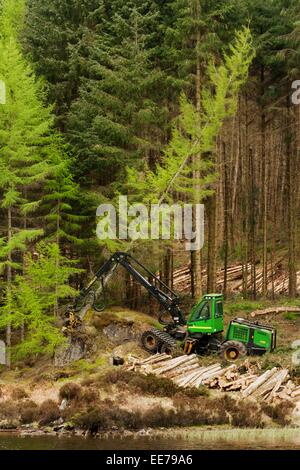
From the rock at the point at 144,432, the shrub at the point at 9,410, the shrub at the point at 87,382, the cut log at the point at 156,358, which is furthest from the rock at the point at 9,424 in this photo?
the cut log at the point at 156,358

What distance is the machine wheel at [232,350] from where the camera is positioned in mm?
25297

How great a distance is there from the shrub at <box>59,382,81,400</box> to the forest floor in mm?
15

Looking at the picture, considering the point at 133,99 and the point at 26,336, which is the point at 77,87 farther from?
the point at 26,336

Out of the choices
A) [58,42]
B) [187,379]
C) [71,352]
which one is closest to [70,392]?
[187,379]

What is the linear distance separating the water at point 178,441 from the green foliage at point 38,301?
7520 mm

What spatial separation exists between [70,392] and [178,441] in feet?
16.0

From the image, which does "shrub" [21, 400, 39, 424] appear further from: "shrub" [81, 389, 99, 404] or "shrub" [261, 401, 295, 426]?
"shrub" [261, 401, 295, 426]

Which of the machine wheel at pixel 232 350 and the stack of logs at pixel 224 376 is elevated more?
the machine wheel at pixel 232 350

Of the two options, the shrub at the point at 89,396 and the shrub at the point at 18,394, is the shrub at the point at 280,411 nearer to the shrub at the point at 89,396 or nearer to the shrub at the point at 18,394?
the shrub at the point at 89,396

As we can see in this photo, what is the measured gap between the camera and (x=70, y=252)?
32.3m
